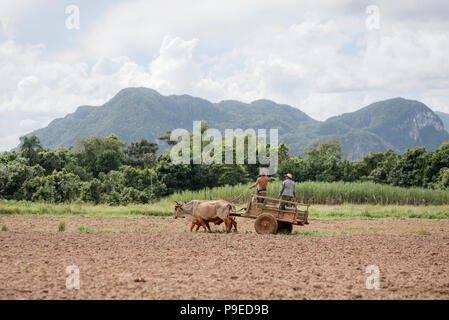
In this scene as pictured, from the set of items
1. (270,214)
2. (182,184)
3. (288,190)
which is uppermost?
(288,190)

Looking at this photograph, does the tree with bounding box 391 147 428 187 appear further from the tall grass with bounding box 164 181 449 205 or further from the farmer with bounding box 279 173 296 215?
the farmer with bounding box 279 173 296 215

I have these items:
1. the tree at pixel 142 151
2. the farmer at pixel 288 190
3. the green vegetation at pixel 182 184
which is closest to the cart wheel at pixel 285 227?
the farmer at pixel 288 190

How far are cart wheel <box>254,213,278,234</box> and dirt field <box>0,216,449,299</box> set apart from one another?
1.33 ft

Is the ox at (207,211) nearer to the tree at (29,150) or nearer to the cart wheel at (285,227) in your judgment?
the cart wheel at (285,227)

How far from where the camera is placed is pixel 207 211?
16984mm

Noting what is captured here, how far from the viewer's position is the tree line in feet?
117

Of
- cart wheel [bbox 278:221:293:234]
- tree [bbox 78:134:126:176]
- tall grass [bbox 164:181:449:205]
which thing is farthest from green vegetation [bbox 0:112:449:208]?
tree [bbox 78:134:126:176]

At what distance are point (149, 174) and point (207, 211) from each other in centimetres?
2441

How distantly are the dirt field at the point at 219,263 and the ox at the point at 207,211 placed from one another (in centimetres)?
66

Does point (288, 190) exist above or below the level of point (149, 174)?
below

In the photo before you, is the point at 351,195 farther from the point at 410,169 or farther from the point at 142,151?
the point at 142,151

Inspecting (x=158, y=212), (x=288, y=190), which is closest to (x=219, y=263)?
(x=288, y=190)

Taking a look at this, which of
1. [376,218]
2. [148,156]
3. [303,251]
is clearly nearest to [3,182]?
[376,218]

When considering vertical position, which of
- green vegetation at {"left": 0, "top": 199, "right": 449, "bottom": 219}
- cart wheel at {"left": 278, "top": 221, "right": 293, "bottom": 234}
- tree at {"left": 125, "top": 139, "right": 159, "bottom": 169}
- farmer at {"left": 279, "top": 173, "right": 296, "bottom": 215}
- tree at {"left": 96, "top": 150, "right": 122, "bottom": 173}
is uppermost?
tree at {"left": 125, "top": 139, "right": 159, "bottom": 169}
